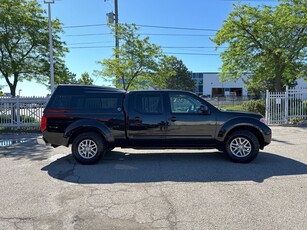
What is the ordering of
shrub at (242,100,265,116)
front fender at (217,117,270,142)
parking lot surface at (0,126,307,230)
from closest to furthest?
parking lot surface at (0,126,307,230)
front fender at (217,117,270,142)
shrub at (242,100,265,116)

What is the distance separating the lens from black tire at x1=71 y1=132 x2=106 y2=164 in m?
6.49

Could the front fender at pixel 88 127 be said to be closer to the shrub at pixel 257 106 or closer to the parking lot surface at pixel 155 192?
the parking lot surface at pixel 155 192

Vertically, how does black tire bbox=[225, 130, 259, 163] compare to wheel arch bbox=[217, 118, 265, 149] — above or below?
below

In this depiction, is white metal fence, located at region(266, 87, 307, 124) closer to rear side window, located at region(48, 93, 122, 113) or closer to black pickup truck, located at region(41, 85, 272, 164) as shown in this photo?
black pickup truck, located at region(41, 85, 272, 164)

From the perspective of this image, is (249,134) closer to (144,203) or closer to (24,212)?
(144,203)

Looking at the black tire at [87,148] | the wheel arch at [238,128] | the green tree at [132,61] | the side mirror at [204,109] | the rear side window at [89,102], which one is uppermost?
the green tree at [132,61]

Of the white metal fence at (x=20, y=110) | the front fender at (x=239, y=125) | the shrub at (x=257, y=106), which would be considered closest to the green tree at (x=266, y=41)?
the shrub at (x=257, y=106)

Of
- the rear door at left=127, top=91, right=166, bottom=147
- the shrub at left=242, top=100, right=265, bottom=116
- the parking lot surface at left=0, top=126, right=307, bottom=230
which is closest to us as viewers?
the parking lot surface at left=0, top=126, right=307, bottom=230

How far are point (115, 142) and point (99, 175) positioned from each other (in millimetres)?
1149

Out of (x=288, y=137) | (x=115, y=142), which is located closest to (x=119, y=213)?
(x=115, y=142)

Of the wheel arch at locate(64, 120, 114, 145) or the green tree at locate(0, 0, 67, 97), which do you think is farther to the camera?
the green tree at locate(0, 0, 67, 97)

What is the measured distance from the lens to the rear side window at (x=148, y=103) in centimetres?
661

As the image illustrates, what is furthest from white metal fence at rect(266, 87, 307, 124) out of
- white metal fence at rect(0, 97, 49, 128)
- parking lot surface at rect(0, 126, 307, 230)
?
white metal fence at rect(0, 97, 49, 128)

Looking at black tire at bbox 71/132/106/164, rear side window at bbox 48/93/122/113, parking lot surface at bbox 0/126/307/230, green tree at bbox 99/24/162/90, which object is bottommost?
parking lot surface at bbox 0/126/307/230
